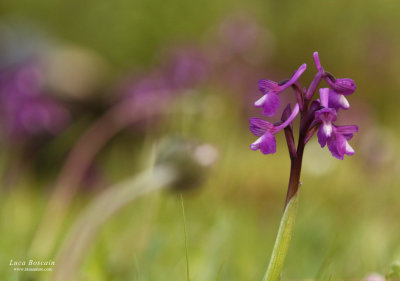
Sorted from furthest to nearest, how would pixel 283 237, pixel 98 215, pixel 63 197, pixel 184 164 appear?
pixel 63 197, pixel 184 164, pixel 98 215, pixel 283 237

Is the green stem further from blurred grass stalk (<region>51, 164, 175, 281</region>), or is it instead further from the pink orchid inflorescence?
blurred grass stalk (<region>51, 164, 175, 281</region>)

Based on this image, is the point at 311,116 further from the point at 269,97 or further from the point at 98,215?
the point at 98,215

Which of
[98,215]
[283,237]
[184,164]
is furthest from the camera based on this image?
[184,164]

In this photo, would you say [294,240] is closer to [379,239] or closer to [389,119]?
[379,239]

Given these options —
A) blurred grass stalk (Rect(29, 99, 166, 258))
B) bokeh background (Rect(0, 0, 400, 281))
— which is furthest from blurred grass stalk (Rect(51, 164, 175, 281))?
blurred grass stalk (Rect(29, 99, 166, 258))

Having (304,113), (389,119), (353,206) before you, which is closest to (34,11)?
(389,119)

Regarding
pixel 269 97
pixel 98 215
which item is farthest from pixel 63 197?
pixel 269 97
